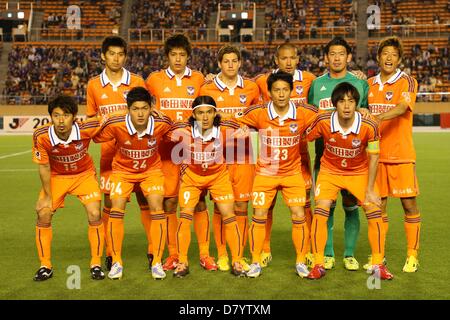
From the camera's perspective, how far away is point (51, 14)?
117ft

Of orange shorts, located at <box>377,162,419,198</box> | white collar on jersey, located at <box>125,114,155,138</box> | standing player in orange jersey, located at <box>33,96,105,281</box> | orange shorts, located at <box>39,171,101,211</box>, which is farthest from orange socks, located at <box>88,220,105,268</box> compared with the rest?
orange shorts, located at <box>377,162,419,198</box>

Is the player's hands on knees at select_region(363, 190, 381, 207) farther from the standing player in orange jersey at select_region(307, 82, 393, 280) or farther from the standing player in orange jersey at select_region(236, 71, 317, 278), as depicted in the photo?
the standing player in orange jersey at select_region(236, 71, 317, 278)

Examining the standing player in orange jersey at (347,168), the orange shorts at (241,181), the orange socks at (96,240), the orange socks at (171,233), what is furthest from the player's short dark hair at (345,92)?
the orange socks at (96,240)

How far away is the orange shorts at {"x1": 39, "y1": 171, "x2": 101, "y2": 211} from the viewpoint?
5.79 meters

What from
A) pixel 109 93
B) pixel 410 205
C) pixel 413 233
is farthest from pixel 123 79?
pixel 413 233

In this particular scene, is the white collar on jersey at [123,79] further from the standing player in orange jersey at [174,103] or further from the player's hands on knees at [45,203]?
the player's hands on knees at [45,203]

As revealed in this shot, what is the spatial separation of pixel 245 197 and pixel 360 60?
1042 inches

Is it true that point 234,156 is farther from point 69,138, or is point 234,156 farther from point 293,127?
point 69,138

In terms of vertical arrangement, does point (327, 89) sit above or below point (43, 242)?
above

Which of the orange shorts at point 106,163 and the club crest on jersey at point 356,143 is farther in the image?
the orange shorts at point 106,163

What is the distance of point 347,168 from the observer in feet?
18.8

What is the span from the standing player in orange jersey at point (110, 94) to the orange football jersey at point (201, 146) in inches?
25.0

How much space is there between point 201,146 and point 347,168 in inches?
52.4

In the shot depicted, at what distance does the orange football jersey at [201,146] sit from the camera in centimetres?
588
